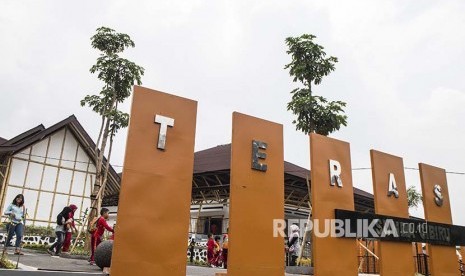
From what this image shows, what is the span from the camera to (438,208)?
1118 centimetres

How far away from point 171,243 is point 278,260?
224 cm

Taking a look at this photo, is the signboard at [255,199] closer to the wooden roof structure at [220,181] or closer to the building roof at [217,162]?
the wooden roof structure at [220,181]

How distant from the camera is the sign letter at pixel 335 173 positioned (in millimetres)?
8924

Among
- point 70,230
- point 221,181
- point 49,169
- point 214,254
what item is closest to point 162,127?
point 70,230

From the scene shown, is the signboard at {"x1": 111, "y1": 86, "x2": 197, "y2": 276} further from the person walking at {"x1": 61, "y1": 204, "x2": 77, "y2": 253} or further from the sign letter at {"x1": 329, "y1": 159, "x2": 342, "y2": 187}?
the person walking at {"x1": 61, "y1": 204, "x2": 77, "y2": 253}

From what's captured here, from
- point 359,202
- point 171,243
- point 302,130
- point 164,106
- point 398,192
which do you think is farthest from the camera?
point 359,202

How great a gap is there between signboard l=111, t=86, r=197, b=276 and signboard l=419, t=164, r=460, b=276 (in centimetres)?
705

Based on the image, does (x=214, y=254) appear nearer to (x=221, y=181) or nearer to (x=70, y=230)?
(x=221, y=181)

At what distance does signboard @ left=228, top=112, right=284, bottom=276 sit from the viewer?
736 centimetres

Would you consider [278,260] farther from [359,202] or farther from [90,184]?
[359,202]

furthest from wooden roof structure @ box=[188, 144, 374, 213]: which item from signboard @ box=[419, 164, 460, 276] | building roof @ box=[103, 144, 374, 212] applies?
signboard @ box=[419, 164, 460, 276]

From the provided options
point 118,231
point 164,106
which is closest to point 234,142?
point 164,106

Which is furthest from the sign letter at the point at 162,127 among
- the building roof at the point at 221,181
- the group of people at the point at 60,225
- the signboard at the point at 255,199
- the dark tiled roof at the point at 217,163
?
the dark tiled roof at the point at 217,163

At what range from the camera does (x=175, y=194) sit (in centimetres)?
694
